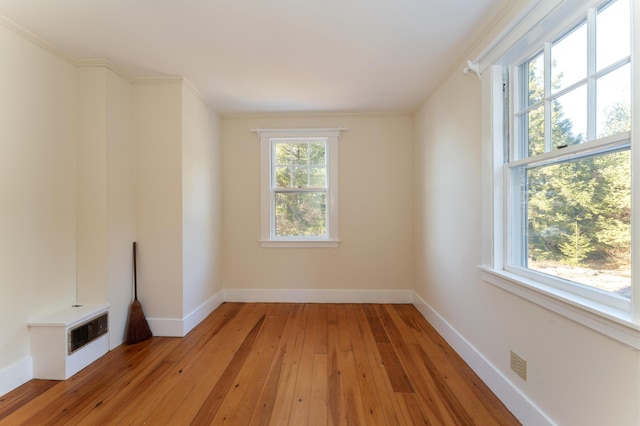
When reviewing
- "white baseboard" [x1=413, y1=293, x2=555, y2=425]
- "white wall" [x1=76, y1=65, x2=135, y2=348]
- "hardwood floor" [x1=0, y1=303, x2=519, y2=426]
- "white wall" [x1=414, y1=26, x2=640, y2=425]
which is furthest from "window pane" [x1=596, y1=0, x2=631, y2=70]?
"white wall" [x1=76, y1=65, x2=135, y2=348]

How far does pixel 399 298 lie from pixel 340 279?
0.80m

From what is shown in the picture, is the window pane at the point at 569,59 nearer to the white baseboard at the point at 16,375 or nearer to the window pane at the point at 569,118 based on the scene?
the window pane at the point at 569,118

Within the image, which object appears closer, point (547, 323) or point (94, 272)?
point (547, 323)

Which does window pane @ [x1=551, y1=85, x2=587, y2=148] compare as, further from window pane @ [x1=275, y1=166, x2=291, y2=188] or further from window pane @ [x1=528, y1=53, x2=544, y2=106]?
window pane @ [x1=275, y1=166, x2=291, y2=188]

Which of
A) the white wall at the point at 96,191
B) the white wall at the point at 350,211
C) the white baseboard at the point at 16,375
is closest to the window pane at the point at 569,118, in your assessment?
the white wall at the point at 350,211

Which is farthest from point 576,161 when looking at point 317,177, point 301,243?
point 301,243

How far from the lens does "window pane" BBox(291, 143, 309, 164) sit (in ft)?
12.4

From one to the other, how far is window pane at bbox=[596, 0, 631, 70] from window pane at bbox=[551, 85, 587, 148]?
0.45ft

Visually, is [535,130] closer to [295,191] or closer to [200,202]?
[295,191]

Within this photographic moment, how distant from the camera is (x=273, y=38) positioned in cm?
205

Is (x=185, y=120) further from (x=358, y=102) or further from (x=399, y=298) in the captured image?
(x=399, y=298)

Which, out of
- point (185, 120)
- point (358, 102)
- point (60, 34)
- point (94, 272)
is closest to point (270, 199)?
point (185, 120)

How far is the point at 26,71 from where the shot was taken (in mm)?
2006

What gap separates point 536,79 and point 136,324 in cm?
357
